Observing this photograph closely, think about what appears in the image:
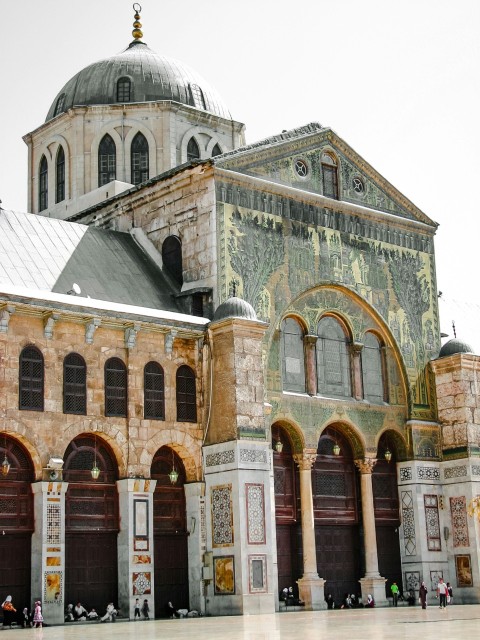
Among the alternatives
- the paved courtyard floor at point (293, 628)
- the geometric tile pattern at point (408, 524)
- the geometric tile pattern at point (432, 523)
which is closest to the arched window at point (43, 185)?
the geometric tile pattern at point (408, 524)

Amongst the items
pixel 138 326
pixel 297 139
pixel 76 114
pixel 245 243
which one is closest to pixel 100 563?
pixel 138 326

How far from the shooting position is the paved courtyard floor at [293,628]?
19422 millimetres

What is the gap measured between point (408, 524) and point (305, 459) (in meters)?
4.99

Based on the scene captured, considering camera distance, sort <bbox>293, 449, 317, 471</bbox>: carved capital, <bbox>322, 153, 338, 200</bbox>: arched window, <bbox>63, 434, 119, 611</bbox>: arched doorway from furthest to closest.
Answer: <bbox>322, 153, 338, 200</bbox>: arched window
<bbox>293, 449, 317, 471</bbox>: carved capital
<bbox>63, 434, 119, 611</bbox>: arched doorway

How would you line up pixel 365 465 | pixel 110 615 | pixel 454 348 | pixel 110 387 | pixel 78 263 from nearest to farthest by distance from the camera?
pixel 110 615, pixel 110 387, pixel 78 263, pixel 365 465, pixel 454 348

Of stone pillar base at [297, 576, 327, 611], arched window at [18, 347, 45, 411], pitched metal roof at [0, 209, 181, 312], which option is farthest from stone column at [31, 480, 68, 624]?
stone pillar base at [297, 576, 327, 611]

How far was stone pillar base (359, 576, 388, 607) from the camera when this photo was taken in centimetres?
3331

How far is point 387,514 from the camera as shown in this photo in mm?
35156

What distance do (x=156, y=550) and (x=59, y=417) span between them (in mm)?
4848

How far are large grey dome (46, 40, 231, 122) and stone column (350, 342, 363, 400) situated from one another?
11765 millimetres

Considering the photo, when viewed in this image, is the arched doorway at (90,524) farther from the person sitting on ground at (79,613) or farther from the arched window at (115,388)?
the arched window at (115,388)

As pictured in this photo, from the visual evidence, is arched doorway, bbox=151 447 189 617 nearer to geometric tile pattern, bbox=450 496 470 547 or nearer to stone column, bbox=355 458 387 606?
stone column, bbox=355 458 387 606

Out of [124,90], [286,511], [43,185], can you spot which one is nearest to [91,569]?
[286,511]

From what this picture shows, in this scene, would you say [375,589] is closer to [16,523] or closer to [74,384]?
[74,384]
